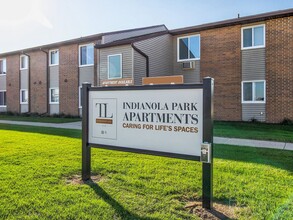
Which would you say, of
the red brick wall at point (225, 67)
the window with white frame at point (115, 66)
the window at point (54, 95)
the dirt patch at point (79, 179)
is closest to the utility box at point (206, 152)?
the dirt patch at point (79, 179)

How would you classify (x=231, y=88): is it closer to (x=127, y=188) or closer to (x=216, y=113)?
(x=216, y=113)

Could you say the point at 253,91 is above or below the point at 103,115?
above

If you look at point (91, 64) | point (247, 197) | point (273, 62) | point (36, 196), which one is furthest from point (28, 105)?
point (247, 197)

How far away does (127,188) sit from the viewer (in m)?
4.25

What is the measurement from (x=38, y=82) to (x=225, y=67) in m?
15.7

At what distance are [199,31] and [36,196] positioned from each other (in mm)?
14992

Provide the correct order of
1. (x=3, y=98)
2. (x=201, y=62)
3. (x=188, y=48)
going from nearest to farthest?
(x=201, y=62)
(x=188, y=48)
(x=3, y=98)

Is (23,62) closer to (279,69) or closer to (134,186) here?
(279,69)

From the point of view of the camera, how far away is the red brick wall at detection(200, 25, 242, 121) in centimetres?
1527

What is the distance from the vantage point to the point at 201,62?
54.1 ft

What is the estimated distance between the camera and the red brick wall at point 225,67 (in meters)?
15.3

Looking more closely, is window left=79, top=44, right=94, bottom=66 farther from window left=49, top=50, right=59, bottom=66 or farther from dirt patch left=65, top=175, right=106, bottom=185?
dirt patch left=65, top=175, right=106, bottom=185

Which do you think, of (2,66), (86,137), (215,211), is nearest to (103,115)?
(86,137)

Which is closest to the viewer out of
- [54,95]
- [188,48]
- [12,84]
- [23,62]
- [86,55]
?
[188,48]
